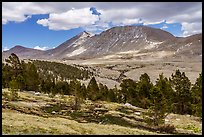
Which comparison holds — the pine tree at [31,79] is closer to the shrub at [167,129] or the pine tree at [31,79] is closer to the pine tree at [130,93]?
the pine tree at [130,93]

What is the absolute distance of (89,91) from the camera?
247 feet

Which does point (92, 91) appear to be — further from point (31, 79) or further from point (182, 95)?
point (182, 95)

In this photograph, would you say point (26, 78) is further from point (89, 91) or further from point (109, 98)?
point (109, 98)

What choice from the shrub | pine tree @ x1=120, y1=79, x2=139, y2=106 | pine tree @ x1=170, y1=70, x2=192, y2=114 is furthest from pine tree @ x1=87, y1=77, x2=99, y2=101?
the shrub

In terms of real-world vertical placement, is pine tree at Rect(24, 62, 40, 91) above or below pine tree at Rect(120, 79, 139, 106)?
A: above

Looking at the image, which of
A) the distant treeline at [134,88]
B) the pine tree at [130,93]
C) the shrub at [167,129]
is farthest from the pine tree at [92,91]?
the shrub at [167,129]

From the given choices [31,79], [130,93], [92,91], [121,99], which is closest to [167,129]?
[130,93]

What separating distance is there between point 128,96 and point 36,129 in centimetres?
4959

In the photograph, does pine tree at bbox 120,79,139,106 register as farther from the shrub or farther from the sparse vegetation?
the shrub

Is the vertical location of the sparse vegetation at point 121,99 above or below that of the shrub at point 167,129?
above

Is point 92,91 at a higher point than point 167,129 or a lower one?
higher

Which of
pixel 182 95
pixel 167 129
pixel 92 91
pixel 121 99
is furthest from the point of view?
pixel 121 99

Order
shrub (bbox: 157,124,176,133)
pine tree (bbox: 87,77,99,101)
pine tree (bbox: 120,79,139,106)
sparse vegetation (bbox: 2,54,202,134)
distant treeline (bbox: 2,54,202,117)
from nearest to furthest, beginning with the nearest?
1. shrub (bbox: 157,124,176,133)
2. sparse vegetation (bbox: 2,54,202,134)
3. distant treeline (bbox: 2,54,202,117)
4. pine tree (bbox: 120,79,139,106)
5. pine tree (bbox: 87,77,99,101)

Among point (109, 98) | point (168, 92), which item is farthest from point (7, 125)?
point (109, 98)
